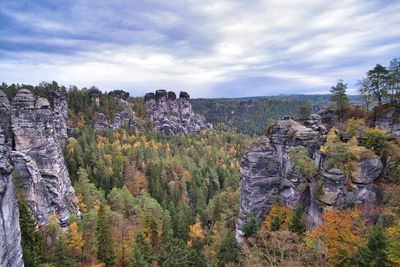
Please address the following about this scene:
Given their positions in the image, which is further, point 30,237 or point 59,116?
point 59,116

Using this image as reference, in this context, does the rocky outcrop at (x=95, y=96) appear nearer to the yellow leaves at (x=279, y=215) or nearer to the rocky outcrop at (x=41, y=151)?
the rocky outcrop at (x=41, y=151)

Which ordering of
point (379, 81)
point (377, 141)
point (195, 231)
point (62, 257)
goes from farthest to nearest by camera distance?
point (195, 231) < point (379, 81) < point (62, 257) < point (377, 141)

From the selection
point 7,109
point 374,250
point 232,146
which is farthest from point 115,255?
point 232,146

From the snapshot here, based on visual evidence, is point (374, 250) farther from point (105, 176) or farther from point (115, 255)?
point (105, 176)

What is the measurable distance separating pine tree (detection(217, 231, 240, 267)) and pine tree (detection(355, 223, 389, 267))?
15.6 m

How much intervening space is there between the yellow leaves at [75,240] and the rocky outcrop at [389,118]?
39036 millimetres

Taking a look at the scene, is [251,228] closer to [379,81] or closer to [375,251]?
[375,251]

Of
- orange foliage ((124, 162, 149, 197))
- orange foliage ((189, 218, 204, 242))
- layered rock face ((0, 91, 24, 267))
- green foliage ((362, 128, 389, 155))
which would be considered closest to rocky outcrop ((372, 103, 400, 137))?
green foliage ((362, 128, 389, 155))

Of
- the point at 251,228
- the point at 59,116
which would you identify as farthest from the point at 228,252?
the point at 59,116

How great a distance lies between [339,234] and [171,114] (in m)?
125

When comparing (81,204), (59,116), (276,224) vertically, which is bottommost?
(81,204)

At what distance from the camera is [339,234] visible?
24.6m

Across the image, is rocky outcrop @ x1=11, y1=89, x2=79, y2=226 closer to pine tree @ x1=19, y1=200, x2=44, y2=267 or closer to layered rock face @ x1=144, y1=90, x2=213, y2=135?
pine tree @ x1=19, y1=200, x2=44, y2=267

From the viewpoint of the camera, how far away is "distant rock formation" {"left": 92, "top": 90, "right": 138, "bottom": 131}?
358ft
